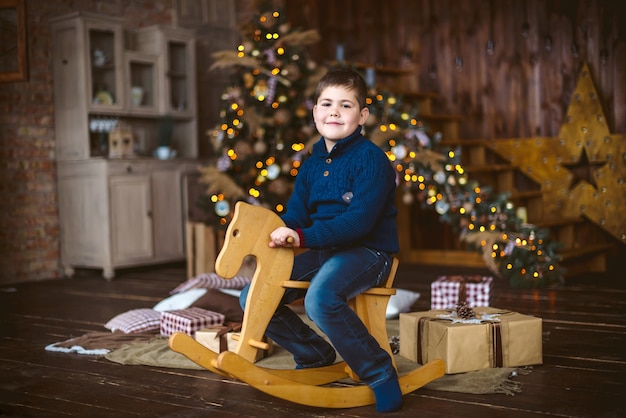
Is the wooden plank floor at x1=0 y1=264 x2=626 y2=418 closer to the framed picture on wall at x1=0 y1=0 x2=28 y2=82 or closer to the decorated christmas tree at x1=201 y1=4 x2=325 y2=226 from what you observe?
the decorated christmas tree at x1=201 y1=4 x2=325 y2=226

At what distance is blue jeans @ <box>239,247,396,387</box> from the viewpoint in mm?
2188

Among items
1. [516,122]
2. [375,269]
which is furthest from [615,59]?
[375,269]

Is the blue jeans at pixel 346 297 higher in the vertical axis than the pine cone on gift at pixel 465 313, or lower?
higher

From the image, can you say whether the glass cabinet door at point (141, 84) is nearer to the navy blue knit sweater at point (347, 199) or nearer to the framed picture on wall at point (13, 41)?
the framed picture on wall at point (13, 41)

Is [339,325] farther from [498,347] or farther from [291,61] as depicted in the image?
[291,61]

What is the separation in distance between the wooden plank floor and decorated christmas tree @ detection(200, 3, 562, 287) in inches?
30.1

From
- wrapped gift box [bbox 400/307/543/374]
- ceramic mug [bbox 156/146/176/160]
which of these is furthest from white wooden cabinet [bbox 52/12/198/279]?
wrapped gift box [bbox 400/307/543/374]

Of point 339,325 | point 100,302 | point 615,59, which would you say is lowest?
point 100,302

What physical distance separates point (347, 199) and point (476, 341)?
0.75 meters

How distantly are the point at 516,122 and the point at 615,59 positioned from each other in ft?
2.69

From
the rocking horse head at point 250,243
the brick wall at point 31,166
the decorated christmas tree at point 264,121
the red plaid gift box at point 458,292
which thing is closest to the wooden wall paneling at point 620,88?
the decorated christmas tree at point 264,121

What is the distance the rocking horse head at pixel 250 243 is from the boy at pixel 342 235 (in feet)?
0.12

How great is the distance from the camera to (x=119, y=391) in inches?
99.8

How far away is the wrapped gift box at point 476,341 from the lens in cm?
262
